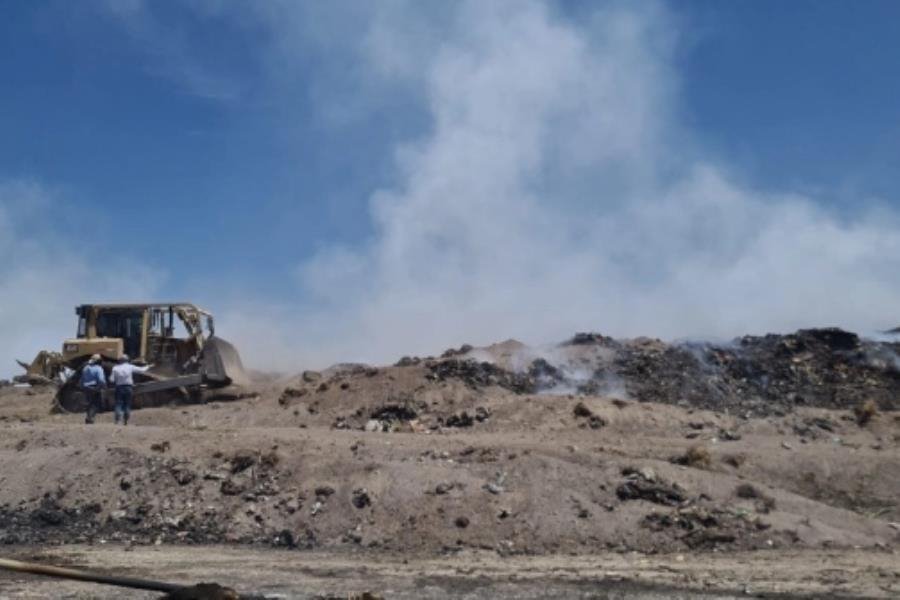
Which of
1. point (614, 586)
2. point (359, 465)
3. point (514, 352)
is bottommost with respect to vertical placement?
point (614, 586)

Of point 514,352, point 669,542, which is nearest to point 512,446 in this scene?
point 669,542

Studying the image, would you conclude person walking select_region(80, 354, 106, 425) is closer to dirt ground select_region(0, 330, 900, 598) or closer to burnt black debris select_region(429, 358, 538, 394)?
dirt ground select_region(0, 330, 900, 598)

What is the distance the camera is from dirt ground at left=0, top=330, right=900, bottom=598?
1214 cm

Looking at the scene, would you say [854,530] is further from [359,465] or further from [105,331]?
[105,331]

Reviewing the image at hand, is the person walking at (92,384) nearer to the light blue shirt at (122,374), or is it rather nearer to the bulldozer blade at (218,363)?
the light blue shirt at (122,374)

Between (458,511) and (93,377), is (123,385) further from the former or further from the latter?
(458,511)

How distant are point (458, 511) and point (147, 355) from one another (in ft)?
53.2

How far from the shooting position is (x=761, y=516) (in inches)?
585

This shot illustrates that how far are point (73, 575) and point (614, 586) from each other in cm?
606

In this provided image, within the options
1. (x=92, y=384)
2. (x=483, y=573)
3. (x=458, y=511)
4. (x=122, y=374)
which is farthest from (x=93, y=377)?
(x=483, y=573)

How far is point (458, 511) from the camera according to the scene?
14945 millimetres

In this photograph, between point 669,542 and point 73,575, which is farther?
point 669,542

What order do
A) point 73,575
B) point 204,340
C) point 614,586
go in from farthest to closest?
point 204,340 < point 614,586 < point 73,575

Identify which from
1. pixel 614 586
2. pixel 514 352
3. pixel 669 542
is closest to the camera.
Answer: pixel 614 586
